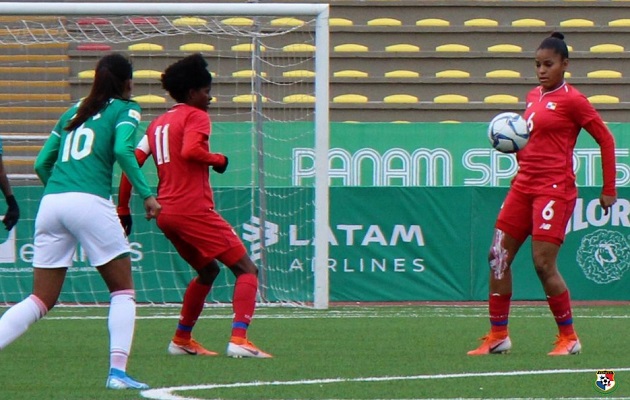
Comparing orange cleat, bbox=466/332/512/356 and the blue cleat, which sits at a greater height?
the blue cleat

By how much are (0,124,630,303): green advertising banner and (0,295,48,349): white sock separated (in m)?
6.72

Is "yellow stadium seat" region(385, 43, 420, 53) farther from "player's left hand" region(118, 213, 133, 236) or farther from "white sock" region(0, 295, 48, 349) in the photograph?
"white sock" region(0, 295, 48, 349)

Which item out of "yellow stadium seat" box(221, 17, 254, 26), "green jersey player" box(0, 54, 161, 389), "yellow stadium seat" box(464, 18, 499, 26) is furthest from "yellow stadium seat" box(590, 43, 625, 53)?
"green jersey player" box(0, 54, 161, 389)

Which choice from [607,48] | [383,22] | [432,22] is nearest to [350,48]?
[383,22]

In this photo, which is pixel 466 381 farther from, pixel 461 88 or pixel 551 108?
pixel 461 88

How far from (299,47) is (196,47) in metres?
2.77

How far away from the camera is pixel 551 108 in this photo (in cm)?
839

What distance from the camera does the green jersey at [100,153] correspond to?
263 inches

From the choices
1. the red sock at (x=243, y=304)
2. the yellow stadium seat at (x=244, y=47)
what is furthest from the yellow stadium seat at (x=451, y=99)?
the red sock at (x=243, y=304)

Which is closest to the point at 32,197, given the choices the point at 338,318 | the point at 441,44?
the point at 338,318

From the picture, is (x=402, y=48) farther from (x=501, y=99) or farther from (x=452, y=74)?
(x=501, y=99)

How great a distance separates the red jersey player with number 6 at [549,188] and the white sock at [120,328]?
108 inches

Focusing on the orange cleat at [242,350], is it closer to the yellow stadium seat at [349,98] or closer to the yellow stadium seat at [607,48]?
the yellow stadium seat at [349,98]

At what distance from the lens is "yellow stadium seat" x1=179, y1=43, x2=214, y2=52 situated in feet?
54.8
